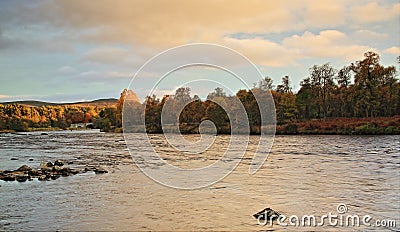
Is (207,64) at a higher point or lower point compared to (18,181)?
higher

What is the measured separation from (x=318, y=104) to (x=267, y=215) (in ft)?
210

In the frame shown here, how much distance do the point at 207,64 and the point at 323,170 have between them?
32.7ft

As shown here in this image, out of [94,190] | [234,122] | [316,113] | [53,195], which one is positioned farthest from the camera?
[316,113]

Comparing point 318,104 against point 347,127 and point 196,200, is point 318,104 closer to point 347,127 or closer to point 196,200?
point 347,127

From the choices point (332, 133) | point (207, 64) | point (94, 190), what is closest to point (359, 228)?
point (207, 64)

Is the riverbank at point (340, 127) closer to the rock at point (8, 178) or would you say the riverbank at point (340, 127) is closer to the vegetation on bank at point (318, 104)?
the vegetation on bank at point (318, 104)

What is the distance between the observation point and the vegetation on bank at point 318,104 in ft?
191

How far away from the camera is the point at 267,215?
1127cm

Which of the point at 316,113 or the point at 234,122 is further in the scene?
the point at 316,113

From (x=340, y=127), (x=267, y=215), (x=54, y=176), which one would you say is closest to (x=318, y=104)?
(x=340, y=127)

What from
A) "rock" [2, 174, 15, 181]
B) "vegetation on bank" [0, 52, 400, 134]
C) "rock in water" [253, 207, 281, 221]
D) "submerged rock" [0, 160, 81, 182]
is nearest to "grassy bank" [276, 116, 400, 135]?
"vegetation on bank" [0, 52, 400, 134]

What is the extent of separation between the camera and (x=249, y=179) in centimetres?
1825

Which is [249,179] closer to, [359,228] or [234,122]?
[359,228]

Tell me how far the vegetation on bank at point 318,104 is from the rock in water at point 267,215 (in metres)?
39.7
